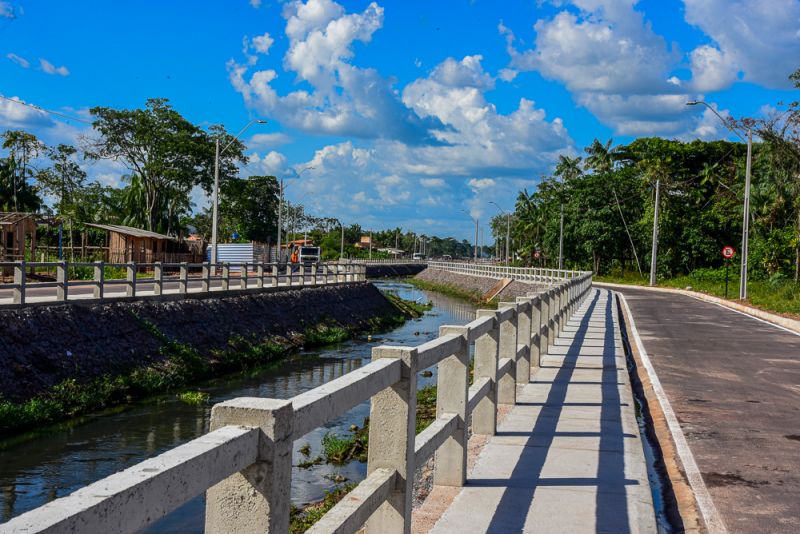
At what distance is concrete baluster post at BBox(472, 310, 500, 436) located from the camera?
763 cm

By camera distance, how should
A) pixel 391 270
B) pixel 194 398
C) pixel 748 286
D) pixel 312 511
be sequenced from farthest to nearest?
pixel 391 270, pixel 748 286, pixel 194 398, pixel 312 511

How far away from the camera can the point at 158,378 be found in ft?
60.7

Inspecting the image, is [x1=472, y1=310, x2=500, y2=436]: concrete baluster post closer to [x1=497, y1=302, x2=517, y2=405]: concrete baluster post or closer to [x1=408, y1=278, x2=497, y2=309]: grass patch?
[x1=497, y1=302, x2=517, y2=405]: concrete baluster post

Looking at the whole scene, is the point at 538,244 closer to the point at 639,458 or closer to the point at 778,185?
the point at 778,185

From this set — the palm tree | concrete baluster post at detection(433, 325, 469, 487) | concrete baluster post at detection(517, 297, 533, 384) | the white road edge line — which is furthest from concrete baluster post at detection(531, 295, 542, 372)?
the palm tree

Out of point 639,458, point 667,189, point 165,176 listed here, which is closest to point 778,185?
point 667,189

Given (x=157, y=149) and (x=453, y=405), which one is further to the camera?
(x=157, y=149)

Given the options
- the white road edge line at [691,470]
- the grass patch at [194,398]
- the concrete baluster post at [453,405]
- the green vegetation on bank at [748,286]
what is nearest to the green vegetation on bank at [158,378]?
the grass patch at [194,398]

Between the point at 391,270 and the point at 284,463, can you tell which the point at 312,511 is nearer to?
the point at 284,463

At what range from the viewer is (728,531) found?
5.55m

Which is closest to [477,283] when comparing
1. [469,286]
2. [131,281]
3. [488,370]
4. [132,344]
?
[469,286]

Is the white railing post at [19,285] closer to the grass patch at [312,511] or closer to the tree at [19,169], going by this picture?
the grass patch at [312,511]

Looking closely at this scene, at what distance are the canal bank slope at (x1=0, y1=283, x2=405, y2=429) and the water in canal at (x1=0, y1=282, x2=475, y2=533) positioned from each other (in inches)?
33.9

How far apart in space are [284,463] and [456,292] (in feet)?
219
